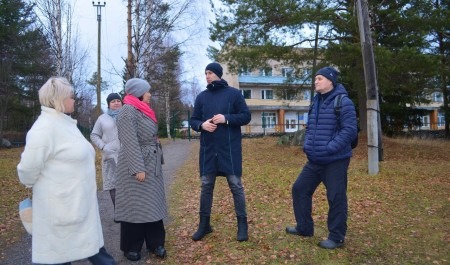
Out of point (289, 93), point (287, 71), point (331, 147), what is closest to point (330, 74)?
point (331, 147)

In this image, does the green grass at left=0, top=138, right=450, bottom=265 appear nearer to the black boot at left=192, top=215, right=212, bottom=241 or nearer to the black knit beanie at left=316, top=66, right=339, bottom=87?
the black boot at left=192, top=215, right=212, bottom=241

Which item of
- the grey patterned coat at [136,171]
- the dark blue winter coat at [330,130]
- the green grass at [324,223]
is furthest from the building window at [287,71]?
the grey patterned coat at [136,171]

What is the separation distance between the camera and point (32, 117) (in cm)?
3203

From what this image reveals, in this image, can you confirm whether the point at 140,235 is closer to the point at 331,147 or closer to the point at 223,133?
the point at 223,133

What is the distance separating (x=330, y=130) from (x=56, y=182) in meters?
2.80

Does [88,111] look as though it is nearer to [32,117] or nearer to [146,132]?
[32,117]

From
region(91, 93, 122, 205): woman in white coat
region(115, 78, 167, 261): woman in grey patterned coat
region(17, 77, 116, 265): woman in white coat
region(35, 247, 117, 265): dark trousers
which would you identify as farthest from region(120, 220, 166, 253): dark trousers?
region(91, 93, 122, 205): woman in white coat

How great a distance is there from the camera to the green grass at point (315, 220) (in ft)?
14.9

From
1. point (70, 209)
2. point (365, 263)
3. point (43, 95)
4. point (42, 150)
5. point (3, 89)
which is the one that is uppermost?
point (3, 89)

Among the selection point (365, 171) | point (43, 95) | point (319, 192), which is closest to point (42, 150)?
point (43, 95)

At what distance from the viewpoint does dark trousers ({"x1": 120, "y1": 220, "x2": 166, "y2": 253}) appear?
4363mm

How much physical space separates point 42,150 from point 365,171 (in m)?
9.13

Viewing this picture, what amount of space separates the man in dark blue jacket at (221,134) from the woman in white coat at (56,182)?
69.3 inches

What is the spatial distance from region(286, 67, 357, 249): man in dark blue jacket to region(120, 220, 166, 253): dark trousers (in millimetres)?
1673
